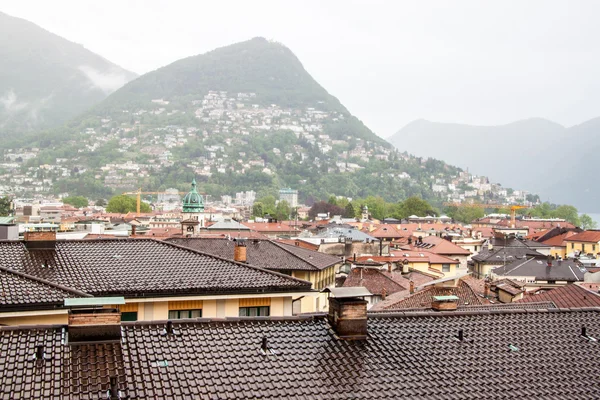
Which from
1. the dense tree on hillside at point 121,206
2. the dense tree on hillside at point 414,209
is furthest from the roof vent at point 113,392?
the dense tree on hillside at point 414,209

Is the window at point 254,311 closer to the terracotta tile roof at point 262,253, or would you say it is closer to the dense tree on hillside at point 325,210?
the terracotta tile roof at point 262,253

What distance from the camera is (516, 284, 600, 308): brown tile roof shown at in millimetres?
20583

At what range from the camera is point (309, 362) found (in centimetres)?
1087

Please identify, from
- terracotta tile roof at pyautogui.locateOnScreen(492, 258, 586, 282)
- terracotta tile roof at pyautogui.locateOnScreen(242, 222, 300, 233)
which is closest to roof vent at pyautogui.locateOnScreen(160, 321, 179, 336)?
terracotta tile roof at pyautogui.locateOnScreen(492, 258, 586, 282)

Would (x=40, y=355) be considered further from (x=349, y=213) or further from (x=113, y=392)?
(x=349, y=213)

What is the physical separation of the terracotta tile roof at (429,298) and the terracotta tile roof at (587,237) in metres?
63.3

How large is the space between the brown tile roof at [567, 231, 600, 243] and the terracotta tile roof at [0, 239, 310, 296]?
7551 cm

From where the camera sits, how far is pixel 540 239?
9638 cm

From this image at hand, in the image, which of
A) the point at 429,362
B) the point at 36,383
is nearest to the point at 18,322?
the point at 36,383

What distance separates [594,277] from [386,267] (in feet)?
40.7

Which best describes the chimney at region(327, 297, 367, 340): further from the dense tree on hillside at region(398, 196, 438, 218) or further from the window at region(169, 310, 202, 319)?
the dense tree on hillside at region(398, 196, 438, 218)

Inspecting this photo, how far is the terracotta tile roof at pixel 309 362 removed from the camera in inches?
378

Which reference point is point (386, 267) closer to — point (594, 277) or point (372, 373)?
point (594, 277)

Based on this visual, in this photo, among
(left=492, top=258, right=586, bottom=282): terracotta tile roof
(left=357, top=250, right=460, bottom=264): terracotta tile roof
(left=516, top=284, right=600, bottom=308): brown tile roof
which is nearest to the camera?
(left=516, top=284, right=600, bottom=308): brown tile roof
